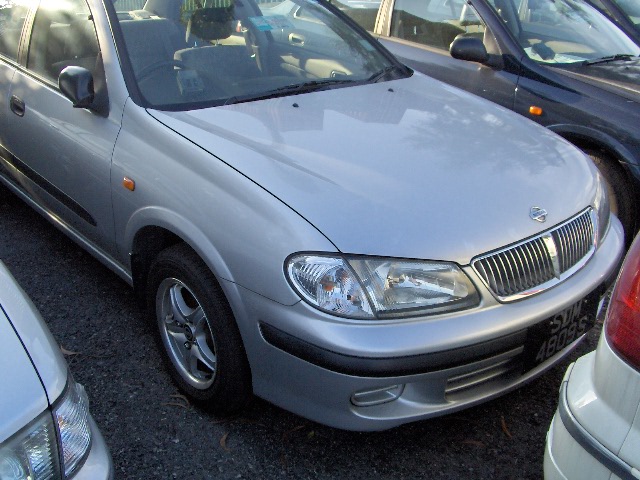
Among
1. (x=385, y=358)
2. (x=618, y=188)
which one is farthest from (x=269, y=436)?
(x=618, y=188)

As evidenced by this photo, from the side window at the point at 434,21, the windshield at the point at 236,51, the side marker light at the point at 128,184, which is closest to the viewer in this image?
the side marker light at the point at 128,184

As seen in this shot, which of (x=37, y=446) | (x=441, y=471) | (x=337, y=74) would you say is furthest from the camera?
(x=337, y=74)

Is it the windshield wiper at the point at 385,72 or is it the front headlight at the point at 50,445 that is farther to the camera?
the windshield wiper at the point at 385,72

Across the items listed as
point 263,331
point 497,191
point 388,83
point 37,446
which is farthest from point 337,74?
point 37,446

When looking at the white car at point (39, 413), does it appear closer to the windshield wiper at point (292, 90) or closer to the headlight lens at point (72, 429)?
the headlight lens at point (72, 429)

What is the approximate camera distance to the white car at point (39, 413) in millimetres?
1597

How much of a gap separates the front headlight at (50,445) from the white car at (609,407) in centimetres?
121

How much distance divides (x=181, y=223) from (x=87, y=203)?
33.1 inches

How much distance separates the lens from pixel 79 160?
3176 millimetres

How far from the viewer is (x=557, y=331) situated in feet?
8.22

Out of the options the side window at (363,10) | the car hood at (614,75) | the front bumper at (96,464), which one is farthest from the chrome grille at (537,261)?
the side window at (363,10)

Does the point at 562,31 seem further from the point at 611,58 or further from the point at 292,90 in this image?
the point at 292,90

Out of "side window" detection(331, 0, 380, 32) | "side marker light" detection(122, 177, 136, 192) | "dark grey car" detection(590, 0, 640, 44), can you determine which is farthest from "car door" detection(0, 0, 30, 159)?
"dark grey car" detection(590, 0, 640, 44)

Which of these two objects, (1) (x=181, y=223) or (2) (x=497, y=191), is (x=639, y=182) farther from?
(1) (x=181, y=223)
